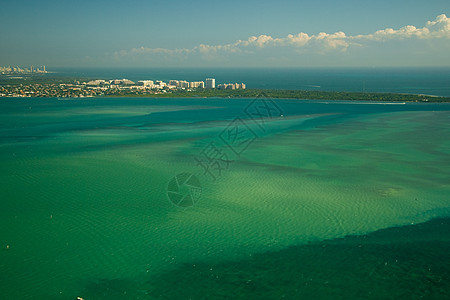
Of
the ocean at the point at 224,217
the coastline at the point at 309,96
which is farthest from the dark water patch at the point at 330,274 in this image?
the coastline at the point at 309,96

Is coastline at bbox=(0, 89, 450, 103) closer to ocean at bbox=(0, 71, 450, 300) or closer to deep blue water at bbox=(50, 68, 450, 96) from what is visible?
deep blue water at bbox=(50, 68, 450, 96)

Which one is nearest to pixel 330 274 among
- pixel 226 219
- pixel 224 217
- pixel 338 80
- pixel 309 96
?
pixel 226 219

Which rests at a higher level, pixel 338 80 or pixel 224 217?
pixel 338 80

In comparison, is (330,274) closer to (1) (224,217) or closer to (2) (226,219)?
(2) (226,219)

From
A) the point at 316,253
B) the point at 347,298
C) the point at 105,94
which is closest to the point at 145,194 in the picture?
the point at 316,253

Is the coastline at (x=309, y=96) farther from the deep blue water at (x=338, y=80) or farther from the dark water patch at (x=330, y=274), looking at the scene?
the dark water patch at (x=330, y=274)

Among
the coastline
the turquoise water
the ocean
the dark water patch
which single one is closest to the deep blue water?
the coastline
